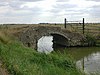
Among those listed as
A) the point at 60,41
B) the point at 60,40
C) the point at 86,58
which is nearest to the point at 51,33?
the point at 60,41

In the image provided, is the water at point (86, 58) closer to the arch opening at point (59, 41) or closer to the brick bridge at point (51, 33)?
the brick bridge at point (51, 33)

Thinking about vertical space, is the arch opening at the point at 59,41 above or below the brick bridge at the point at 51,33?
below

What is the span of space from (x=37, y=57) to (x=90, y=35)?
73.9 feet

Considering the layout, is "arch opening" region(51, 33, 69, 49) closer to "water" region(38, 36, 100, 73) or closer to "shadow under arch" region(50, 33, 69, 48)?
"shadow under arch" region(50, 33, 69, 48)

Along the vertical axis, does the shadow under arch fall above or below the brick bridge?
below

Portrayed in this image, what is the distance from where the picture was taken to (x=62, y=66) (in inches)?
468

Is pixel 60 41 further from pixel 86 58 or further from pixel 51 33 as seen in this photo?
pixel 86 58

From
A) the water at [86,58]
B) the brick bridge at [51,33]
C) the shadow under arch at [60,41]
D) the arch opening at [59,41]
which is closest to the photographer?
the water at [86,58]

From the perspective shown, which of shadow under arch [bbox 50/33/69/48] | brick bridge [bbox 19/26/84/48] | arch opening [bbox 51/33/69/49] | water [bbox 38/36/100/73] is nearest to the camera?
water [bbox 38/36/100/73]

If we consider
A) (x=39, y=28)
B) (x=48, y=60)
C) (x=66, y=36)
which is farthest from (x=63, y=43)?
(x=48, y=60)

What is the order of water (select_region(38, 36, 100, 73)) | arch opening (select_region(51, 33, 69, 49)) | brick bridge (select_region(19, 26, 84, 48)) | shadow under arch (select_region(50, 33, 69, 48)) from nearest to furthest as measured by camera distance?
water (select_region(38, 36, 100, 73)) < brick bridge (select_region(19, 26, 84, 48)) < shadow under arch (select_region(50, 33, 69, 48)) < arch opening (select_region(51, 33, 69, 49))

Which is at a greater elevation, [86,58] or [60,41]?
[86,58]

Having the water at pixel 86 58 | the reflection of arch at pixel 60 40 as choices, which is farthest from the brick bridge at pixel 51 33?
the water at pixel 86 58

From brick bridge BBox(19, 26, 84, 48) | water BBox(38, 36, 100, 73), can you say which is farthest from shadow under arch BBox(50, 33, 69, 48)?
water BBox(38, 36, 100, 73)
